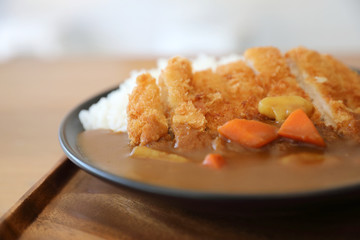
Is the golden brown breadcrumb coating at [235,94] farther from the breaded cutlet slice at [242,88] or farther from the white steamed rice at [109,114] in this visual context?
the white steamed rice at [109,114]

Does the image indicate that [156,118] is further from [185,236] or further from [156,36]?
[156,36]

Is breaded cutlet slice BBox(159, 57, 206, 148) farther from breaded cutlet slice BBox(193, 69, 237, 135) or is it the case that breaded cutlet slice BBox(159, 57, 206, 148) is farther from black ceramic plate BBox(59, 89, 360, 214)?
black ceramic plate BBox(59, 89, 360, 214)

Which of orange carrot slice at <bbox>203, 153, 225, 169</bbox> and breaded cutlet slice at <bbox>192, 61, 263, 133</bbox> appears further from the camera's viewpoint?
breaded cutlet slice at <bbox>192, 61, 263, 133</bbox>

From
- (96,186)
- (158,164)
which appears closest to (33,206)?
(96,186)

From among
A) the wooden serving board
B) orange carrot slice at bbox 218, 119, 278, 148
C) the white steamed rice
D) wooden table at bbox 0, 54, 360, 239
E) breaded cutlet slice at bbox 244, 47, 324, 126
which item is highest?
breaded cutlet slice at bbox 244, 47, 324, 126

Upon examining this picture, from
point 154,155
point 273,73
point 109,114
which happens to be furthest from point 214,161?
point 109,114

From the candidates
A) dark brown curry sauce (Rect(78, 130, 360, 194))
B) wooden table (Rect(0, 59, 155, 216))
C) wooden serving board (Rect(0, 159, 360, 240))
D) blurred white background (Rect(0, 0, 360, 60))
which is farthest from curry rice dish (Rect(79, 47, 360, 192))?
blurred white background (Rect(0, 0, 360, 60))

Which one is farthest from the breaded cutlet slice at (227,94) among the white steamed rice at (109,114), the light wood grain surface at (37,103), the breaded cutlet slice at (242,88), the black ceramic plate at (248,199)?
the light wood grain surface at (37,103)
